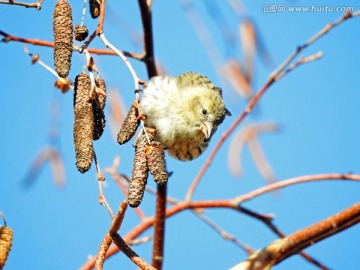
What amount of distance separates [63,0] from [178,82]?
3.04ft

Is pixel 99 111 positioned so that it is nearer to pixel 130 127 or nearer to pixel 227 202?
pixel 130 127

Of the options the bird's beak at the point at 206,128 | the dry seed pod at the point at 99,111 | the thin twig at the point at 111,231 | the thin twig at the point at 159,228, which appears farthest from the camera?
the bird's beak at the point at 206,128

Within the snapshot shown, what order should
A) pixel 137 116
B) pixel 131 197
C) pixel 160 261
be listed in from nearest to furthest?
pixel 131 197, pixel 137 116, pixel 160 261

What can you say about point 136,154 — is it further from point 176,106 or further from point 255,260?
point 176,106

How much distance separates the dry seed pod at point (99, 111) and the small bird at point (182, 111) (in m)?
0.82

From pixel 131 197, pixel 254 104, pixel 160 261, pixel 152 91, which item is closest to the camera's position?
pixel 131 197

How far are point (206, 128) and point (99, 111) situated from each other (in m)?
0.93

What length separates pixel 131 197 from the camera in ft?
3.49

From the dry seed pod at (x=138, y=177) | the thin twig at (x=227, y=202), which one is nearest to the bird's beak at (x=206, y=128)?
the thin twig at (x=227, y=202)

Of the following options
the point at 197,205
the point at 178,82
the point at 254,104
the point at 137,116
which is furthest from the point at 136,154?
the point at 178,82

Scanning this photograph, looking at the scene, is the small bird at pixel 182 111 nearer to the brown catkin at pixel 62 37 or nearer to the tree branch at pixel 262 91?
the tree branch at pixel 262 91

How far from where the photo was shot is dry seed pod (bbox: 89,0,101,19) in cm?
127

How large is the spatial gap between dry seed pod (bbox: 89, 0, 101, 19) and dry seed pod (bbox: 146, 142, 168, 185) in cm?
33

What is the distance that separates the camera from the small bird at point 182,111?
2.01m
